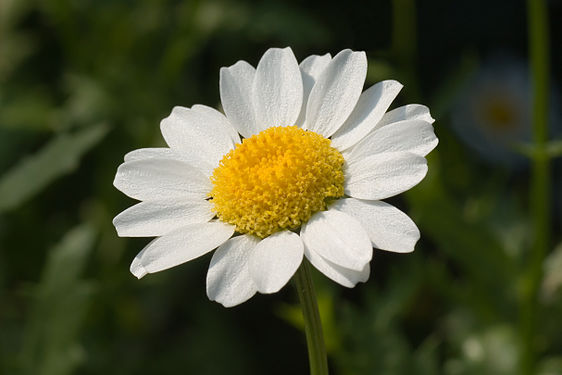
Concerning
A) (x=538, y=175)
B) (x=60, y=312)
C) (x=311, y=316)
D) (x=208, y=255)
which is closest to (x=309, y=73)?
(x=311, y=316)

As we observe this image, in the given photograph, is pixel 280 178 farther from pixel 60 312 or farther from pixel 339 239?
pixel 60 312

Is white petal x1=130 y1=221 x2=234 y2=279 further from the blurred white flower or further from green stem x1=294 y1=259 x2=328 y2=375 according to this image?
the blurred white flower

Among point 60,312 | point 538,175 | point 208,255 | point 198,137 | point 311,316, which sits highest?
point 198,137

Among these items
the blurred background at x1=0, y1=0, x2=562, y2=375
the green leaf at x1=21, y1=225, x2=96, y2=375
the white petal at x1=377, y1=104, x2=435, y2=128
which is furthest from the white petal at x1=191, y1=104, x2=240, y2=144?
the green leaf at x1=21, y1=225, x2=96, y2=375

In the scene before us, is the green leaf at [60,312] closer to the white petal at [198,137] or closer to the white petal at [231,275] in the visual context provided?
the white petal at [198,137]

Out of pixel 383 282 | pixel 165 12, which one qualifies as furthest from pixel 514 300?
pixel 165 12

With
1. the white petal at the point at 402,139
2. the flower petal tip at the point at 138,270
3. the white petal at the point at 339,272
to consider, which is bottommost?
the white petal at the point at 339,272

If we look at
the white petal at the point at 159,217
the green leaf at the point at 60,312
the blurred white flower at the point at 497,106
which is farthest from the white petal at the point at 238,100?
the blurred white flower at the point at 497,106
